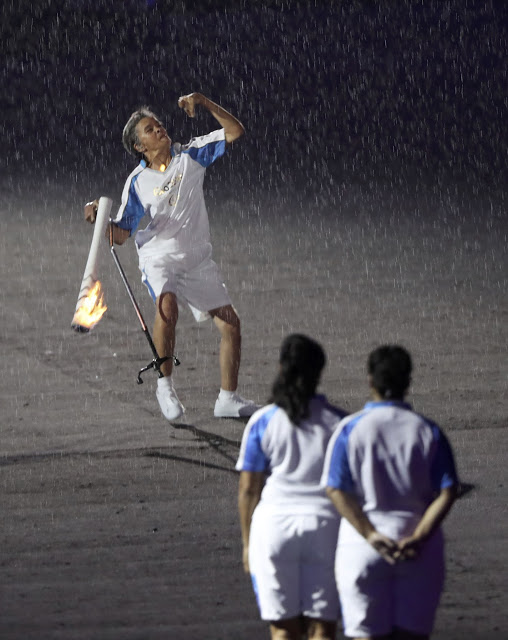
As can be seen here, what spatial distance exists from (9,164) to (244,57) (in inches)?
325

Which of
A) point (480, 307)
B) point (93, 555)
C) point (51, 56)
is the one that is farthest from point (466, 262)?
point (51, 56)

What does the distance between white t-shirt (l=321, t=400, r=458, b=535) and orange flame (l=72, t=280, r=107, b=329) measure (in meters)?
4.93

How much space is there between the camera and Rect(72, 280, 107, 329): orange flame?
9.53m

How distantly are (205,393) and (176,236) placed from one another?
149 cm

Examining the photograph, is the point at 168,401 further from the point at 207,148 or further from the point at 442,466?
the point at 442,466

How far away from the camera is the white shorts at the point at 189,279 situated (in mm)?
10164

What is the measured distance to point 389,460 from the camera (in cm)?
473

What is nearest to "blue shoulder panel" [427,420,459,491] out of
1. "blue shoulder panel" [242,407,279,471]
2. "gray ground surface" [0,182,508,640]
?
"blue shoulder panel" [242,407,279,471]

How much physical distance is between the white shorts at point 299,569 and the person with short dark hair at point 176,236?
5154mm

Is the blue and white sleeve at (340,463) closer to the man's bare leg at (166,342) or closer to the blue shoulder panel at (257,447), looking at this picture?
the blue shoulder panel at (257,447)

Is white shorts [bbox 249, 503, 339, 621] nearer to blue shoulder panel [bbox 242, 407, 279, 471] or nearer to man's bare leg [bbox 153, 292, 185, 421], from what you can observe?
blue shoulder panel [bbox 242, 407, 279, 471]

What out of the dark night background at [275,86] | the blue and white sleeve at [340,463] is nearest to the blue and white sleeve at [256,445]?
the blue and white sleeve at [340,463]

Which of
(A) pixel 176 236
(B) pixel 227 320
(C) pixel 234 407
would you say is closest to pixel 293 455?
(C) pixel 234 407

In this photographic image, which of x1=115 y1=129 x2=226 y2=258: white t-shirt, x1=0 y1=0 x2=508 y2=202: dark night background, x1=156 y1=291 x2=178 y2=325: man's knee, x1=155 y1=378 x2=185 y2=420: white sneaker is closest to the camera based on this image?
x1=155 y1=378 x2=185 y2=420: white sneaker
